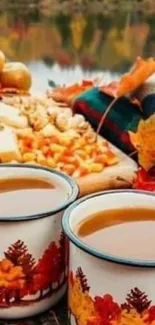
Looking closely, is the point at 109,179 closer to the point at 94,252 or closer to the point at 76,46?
the point at 94,252

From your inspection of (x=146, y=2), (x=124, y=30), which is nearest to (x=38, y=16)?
(x=124, y=30)

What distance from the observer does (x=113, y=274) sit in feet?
1.48

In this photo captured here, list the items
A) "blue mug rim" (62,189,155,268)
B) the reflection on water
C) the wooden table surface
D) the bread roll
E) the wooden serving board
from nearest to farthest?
"blue mug rim" (62,189,155,268)
the wooden table surface
the wooden serving board
the bread roll
the reflection on water

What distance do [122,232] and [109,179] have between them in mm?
256

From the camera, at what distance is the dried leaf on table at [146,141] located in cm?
61

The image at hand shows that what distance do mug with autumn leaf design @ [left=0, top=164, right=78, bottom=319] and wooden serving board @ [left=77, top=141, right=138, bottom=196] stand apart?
0.18 metres

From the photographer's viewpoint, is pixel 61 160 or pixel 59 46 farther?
pixel 59 46

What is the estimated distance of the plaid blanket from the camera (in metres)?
0.83

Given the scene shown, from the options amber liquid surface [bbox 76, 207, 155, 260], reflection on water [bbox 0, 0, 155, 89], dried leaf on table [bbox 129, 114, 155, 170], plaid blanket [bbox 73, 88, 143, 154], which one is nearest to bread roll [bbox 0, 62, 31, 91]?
reflection on water [bbox 0, 0, 155, 89]

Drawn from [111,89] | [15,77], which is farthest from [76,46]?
[111,89]

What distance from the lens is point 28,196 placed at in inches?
21.8

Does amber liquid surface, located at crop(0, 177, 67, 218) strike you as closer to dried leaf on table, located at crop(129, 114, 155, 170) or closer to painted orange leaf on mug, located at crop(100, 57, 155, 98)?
dried leaf on table, located at crop(129, 114, 155, 170)

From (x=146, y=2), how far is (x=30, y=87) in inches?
114

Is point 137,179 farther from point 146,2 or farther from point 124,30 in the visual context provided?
point 146,2
